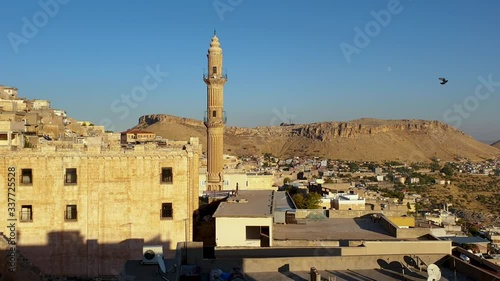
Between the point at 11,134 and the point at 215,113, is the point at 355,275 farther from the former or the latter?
the point at 215,113

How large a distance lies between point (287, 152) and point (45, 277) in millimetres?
116868

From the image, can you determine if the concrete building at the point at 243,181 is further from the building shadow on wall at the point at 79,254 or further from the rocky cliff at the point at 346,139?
the rocky cliff at the point at 346,139

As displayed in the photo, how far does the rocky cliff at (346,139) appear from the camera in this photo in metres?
128

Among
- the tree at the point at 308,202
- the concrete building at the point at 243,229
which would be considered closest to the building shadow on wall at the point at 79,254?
the concrete building at the point at 243,229

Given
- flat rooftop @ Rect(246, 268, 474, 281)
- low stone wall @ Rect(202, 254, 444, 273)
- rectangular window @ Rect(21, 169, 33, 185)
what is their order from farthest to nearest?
rectangular window @ Rect(21, 169, 33, 185) → low stone wall @ Rect(202, 254, 444, 273) → flat rooftop @ Rect(246, 268, 474, 281)

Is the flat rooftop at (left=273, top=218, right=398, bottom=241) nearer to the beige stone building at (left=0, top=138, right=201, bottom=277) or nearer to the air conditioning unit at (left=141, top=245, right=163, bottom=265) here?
the beige stone building at (left=0, top=138, right=201, bottom=277)

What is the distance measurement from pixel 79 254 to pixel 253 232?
5.77 metres

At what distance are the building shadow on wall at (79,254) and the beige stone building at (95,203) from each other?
29 millimetres

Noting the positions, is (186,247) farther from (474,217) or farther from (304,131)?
(304,131)

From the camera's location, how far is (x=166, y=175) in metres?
16.8

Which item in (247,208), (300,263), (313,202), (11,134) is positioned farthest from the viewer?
(313,202)

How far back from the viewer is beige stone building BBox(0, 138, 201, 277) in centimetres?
1614

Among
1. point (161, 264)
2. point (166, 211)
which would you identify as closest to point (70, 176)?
point (166, 211)

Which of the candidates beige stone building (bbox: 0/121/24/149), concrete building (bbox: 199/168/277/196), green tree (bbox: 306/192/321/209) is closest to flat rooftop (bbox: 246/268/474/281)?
beige stone building (bbox: 0/121/24/149)
